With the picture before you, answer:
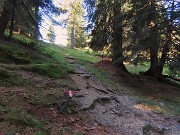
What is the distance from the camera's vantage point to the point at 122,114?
11.0 meters

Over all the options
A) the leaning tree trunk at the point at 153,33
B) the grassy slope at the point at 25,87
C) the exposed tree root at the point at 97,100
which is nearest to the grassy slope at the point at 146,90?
the leaning tree trunk at the point at 153,33

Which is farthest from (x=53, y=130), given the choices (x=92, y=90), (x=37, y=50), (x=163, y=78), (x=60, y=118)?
Result: (x=163, y=78)

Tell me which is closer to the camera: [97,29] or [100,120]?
[100,120]

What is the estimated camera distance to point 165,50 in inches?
627

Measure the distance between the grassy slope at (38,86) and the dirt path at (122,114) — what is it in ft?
2.68

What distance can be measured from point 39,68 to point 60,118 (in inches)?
179

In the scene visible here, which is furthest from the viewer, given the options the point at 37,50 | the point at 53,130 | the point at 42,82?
the point at 37,50

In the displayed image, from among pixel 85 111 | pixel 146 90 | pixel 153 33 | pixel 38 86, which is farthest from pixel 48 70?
pixel 153 33

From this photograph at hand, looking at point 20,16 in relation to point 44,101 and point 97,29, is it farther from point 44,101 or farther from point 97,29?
point 44,101

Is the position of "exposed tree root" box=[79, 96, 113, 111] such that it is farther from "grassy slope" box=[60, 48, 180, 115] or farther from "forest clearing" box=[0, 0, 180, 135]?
"grassy slope" box=[60, 48, 180, 115]

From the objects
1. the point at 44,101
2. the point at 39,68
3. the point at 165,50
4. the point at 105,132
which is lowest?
the point at 105,132

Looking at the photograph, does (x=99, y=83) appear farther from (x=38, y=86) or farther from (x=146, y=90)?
(x=38, y=86)

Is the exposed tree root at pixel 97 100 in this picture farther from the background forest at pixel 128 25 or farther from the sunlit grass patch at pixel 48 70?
the background forest at pixel 128 25

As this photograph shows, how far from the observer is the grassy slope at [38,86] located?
7758mm
